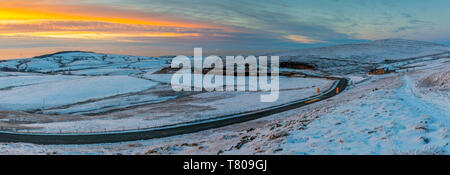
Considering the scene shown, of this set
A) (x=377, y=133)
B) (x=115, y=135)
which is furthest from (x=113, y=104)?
(x=377, y=133)

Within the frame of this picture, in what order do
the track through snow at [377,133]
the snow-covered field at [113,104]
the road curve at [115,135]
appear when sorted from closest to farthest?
A: the track through snow at [377,133] → the road curve at [115,135] → the snow-covered field at [113,104]

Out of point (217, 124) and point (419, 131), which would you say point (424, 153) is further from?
point (217, 124)

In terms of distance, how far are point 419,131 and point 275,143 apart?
6107 millimetres

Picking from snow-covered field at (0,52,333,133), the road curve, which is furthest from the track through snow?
snow-covered field at (0,52,333,133)

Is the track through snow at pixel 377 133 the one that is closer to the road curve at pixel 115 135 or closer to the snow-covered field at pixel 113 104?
the road curve at pixel 115 135

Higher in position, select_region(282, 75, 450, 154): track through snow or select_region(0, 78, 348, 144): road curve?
select_region(282, 75, 450, 154): track through snow

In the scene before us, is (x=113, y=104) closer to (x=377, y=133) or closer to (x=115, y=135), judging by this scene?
(x=115, y=135)

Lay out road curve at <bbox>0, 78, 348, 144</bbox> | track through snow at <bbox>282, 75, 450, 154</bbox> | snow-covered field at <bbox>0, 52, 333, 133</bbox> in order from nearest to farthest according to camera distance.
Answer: track through snow at <bbox>282, 75, 450, 154</bbox> < road curve at <bbox>0, 78, 348, 144</bbox> < snow-covered field at <bbox>0, 52, 333, 133</bbox>

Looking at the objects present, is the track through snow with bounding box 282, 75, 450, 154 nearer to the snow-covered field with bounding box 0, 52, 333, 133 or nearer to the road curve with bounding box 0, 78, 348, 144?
the road curve with bounding box 0, 78, 348, 144

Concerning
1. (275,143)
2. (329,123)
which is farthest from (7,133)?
(329,123)

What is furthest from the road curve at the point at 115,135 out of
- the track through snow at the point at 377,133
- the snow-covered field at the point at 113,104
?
the track through snow at the point at 377,133

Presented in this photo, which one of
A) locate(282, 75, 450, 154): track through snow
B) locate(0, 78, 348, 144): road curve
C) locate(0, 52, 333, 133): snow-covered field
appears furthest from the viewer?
locate(0, 52, 333, 133): snow-covered field
